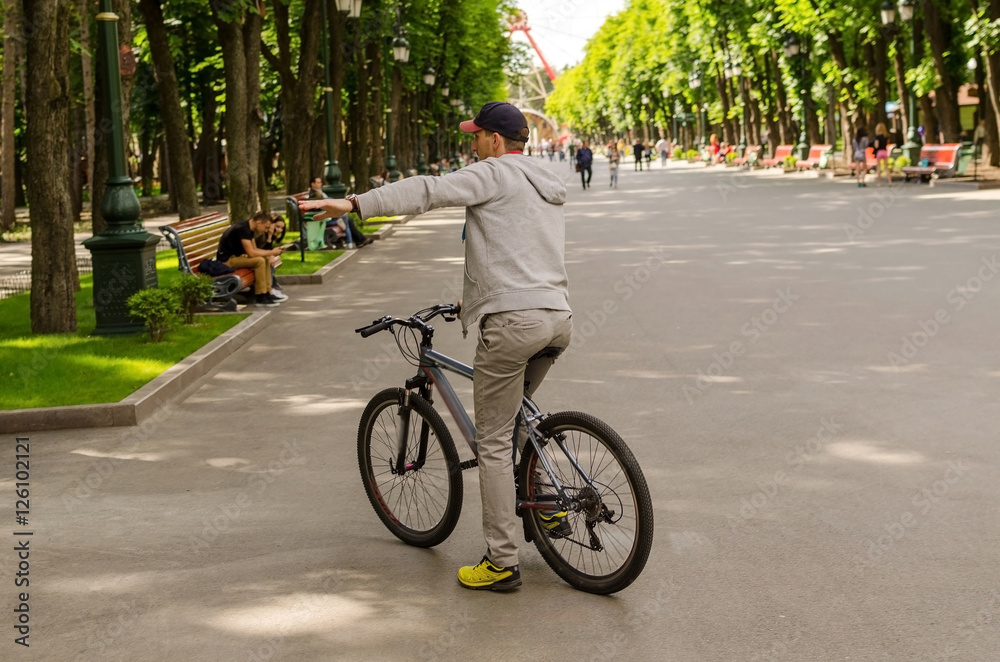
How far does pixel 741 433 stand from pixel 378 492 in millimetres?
2489

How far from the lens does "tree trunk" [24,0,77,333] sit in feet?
38.0

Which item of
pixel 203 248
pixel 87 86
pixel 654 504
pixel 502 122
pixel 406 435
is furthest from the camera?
pixel 87 86

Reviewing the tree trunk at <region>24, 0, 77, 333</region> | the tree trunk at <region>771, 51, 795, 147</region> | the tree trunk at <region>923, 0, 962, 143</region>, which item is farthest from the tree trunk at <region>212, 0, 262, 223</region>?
the tree trunk at <region>771, 51, 795, 147</region>

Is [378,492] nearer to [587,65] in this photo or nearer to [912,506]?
[912,506]

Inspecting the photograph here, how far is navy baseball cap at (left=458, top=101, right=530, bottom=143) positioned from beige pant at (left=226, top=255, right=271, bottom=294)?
30.8 ft

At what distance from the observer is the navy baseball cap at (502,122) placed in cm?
488

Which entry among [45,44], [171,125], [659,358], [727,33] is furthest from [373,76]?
[659,358]

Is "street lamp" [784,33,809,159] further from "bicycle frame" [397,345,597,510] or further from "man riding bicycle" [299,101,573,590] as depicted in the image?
"man riding bicycle" [299,101,573,590]

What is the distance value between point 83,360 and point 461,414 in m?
5.78

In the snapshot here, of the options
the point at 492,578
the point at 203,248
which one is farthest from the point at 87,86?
the point at 492,578

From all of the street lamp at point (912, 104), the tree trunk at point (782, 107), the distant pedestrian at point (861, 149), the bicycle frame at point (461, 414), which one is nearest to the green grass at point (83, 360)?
the bicycle frame at point (461, 414)

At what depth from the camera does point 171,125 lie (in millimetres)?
22359

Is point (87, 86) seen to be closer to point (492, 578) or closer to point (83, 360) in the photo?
point (83, 360)

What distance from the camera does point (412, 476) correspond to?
18.7 ft
